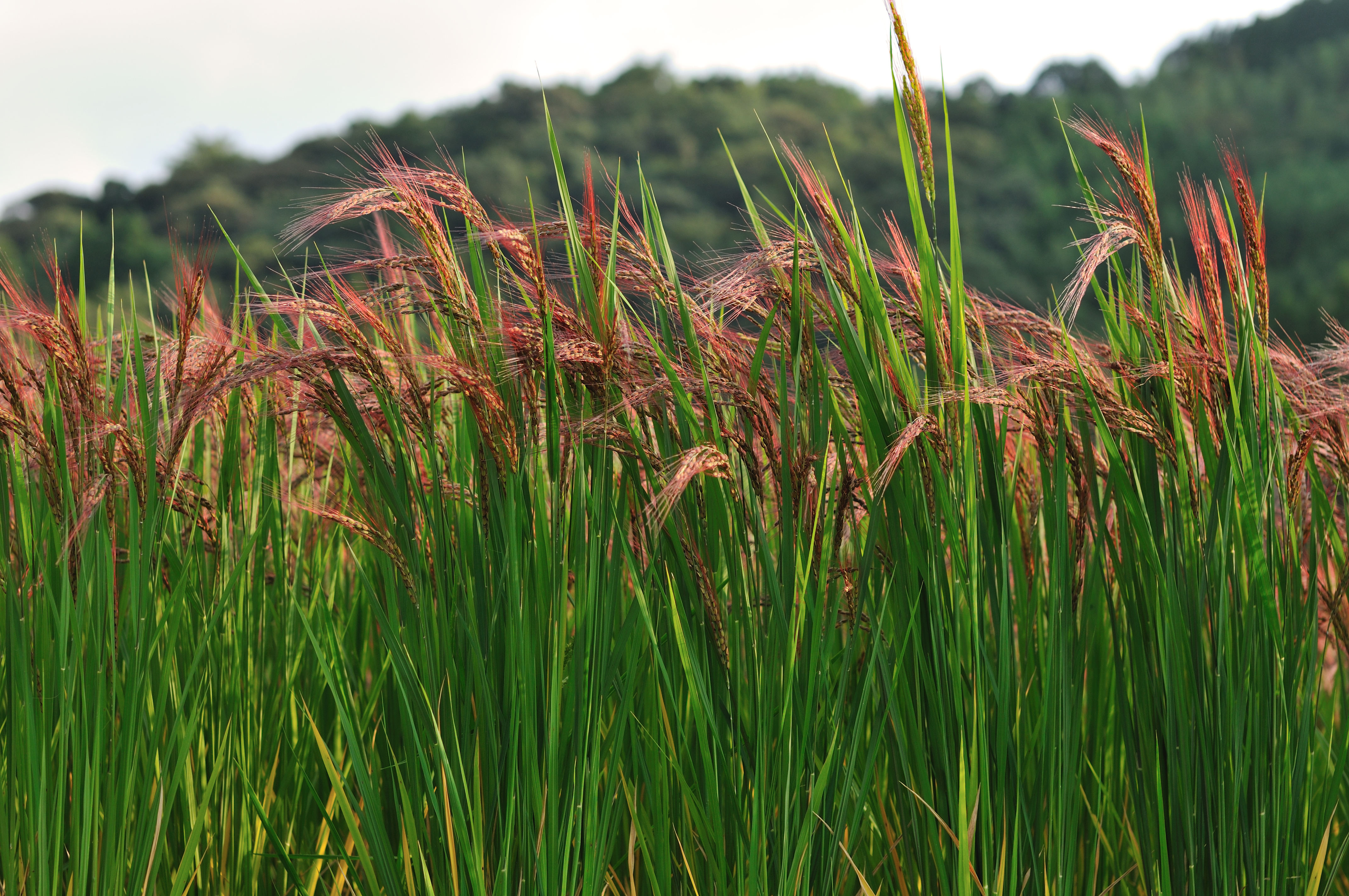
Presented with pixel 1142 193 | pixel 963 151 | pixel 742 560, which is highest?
pixel 963 151

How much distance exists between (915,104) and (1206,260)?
0.66 metres

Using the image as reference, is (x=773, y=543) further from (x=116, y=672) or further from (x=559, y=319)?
(x=116, y=672)

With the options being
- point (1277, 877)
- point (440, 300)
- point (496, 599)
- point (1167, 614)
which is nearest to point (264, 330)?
point (440, 300)

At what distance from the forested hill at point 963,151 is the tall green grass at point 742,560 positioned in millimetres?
21557

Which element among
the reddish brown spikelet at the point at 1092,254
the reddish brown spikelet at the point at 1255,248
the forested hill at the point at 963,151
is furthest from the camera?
Answer: the forested hill at the point at 963,151

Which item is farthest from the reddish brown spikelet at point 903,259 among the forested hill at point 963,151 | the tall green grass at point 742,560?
the forested hill at point 963,151

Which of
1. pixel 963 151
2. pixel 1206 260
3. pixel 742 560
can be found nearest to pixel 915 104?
pixel 1206 260

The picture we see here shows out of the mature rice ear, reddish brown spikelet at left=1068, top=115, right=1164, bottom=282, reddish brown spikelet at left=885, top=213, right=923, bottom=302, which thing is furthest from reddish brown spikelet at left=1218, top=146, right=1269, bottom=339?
the mature rice ear

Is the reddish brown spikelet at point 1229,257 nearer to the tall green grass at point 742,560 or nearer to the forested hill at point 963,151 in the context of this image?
the tall green grass at point 742,560

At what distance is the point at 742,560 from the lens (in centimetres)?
194

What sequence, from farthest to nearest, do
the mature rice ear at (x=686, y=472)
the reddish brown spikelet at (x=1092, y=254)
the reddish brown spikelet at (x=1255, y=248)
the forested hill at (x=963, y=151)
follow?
the forested hill at (x=963, y=151)
the reddish brown spikelet at (x=1255, y=248)
the reddish brown spikelet at (x=1092, y=254)
the mature rice ear at (x=686, y=472)

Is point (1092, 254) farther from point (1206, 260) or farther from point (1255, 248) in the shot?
point (1255, 248)

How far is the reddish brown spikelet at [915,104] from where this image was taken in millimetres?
1581

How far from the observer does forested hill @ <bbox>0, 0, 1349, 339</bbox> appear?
2669cm
